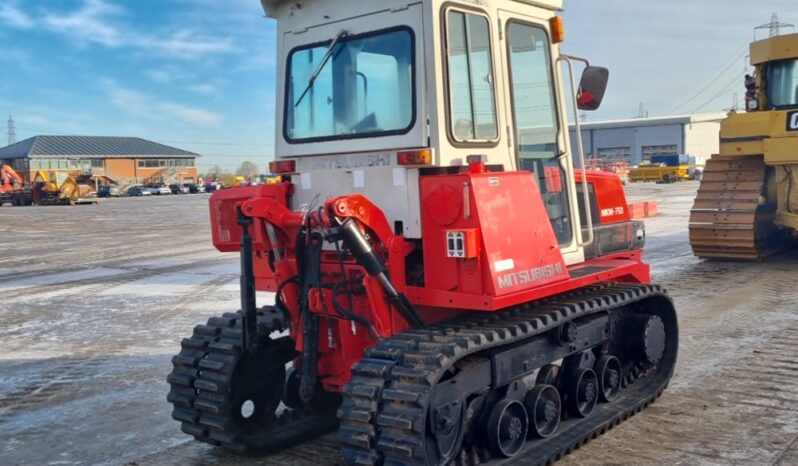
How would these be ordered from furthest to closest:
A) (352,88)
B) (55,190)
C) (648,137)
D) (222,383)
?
(648,137) < (55,190) < (352,88) < (222,383)

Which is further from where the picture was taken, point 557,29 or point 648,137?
point 648,137

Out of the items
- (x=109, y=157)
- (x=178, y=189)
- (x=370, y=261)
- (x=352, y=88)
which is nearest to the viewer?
(x=370, y=261)

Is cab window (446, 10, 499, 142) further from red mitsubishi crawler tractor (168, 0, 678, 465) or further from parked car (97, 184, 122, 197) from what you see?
parked car (97, 184, 122, 197)

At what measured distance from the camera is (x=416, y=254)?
479 cm

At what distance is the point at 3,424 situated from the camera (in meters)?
6.04

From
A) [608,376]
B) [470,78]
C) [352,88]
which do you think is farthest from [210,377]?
[608,376]

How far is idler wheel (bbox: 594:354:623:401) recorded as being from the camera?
19.1ft

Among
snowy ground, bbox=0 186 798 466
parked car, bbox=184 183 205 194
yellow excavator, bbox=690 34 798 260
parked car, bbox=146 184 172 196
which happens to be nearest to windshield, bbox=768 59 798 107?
yellow excavator, bbox=690 34 798 260

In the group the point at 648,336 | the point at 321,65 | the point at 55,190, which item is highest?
the point at 321,65

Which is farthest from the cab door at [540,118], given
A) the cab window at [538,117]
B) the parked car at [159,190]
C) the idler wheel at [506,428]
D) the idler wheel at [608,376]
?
the parked car at [159,190]

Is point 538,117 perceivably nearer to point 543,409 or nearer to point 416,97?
point 416,97

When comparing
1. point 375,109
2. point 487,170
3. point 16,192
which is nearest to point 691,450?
point 487,170

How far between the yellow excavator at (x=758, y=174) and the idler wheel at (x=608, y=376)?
7793 millimetres

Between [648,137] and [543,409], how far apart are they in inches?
3280
